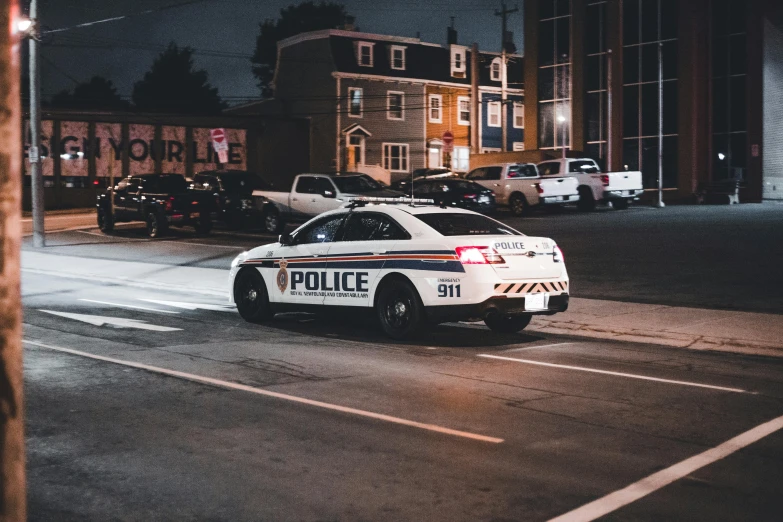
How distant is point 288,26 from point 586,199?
63752mm

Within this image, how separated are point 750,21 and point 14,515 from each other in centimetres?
4687

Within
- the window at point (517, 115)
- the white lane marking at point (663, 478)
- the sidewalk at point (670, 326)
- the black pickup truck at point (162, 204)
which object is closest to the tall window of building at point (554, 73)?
the window at point (517, 115)

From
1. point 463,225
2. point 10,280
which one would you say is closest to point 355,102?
point 463,225

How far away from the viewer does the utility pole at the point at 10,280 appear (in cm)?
331

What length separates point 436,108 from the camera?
62906 millimetres

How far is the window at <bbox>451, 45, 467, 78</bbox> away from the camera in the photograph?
63875mm

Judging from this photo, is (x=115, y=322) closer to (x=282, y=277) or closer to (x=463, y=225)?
(x=282, y=277)

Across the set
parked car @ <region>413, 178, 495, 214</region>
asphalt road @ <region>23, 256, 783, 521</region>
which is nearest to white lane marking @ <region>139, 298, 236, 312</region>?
asphalt road @ <region>23, 256, 783, 521</region>

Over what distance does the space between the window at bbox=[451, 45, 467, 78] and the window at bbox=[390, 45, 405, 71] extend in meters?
3.52

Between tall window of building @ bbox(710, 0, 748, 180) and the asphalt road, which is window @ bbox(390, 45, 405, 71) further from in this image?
the asphalt road

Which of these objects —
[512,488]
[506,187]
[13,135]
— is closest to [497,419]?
[512,488]

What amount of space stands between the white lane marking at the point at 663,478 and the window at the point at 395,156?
54.8m

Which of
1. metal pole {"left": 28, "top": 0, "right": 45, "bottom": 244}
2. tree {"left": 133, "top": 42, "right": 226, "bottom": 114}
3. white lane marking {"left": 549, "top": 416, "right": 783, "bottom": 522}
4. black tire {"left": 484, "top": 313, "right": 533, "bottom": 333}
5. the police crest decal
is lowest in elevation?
white lane marking {"left": 549, "top": 416, "right": 783, "bottom": 522}

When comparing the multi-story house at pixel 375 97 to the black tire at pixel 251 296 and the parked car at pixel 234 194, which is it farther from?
the black tire at pixel 251 296
